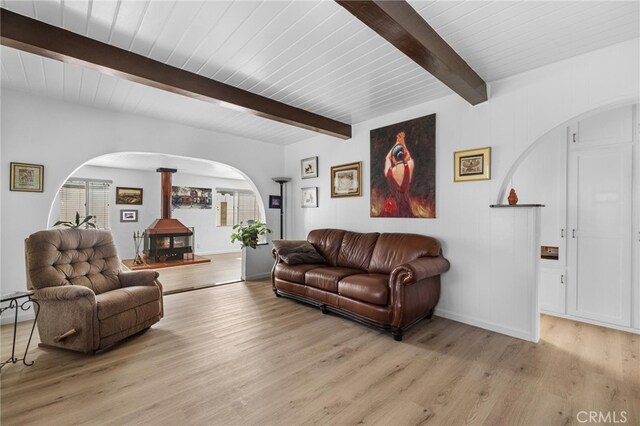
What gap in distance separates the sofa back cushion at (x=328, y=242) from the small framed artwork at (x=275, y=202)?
1398 millimetres

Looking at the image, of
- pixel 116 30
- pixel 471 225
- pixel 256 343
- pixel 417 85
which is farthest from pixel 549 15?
pixel 256 343

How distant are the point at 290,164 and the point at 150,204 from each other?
4.75 metres

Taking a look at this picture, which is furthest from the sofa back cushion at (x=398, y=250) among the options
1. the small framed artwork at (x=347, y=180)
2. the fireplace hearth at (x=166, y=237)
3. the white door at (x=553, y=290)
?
the fireplace hearth at (x=166, y=237)

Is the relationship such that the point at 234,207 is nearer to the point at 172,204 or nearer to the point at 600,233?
the point at 172,204

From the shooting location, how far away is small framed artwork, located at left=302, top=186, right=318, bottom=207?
16.9 ft

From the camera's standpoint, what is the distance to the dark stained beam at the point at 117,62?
1.98 m

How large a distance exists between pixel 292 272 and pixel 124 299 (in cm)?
190

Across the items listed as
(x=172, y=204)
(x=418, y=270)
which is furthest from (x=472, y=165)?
(x=172, y=204)

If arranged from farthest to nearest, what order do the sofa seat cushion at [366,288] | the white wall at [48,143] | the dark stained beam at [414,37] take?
the white wall at [48,143] → the sofa seat cushion at [366,288] → the dark stained beam at [414,37]

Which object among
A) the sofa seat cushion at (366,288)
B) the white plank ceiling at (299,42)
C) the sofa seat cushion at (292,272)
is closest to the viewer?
the white plank ceiling at (299,42)

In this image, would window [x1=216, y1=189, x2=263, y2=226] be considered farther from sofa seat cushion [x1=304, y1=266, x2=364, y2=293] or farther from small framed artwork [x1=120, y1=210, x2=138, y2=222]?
sofa seat cushion [x1=304, y1=266, x2=364, y2=293]

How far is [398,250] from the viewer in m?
3.47

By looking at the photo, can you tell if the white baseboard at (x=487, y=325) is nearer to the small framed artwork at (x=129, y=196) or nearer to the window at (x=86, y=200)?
the window at (x=86, y=200)

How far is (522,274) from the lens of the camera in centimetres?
280
